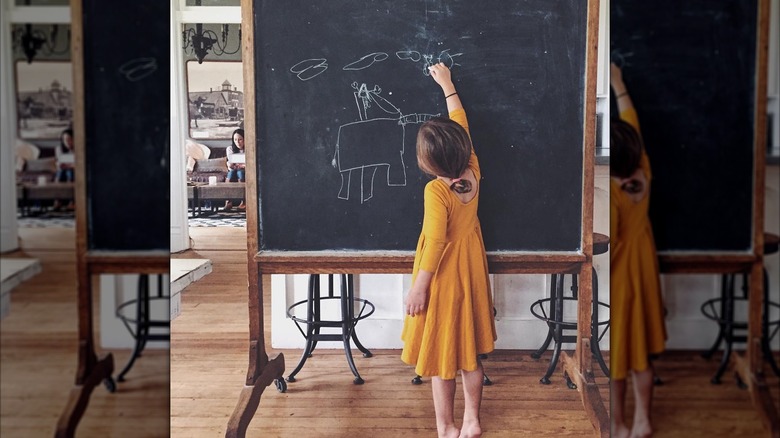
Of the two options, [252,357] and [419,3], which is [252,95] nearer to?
[419,3]

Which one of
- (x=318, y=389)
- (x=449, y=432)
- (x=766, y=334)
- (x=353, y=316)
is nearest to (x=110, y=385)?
(x=318, y=389)

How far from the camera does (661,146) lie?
143cm

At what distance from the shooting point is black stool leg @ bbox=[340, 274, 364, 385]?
1564 millimetres

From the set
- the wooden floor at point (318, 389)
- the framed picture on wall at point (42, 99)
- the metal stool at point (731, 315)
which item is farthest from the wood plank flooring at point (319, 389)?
the framed picture on wall at point (42, 99)

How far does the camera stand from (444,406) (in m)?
1.55

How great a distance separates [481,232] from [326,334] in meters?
0.51

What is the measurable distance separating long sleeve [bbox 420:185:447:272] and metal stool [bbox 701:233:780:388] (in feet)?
2.28

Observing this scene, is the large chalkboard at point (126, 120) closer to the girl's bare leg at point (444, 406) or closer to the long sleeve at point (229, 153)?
the long sleeve at point (229, 153)

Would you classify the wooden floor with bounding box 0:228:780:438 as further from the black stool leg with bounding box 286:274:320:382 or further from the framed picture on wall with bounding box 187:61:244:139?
the framed picture on wall with bounding box 187:61:244:139

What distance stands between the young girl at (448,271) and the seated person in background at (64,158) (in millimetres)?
932

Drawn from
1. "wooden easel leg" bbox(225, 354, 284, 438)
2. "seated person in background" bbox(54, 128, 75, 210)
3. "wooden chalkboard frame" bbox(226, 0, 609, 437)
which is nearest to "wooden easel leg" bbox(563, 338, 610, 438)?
"wooden chalkboard frame" bbox(226, 0, 609, 437)

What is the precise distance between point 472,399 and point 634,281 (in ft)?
1.77

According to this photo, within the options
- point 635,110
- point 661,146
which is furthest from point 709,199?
point 635,110

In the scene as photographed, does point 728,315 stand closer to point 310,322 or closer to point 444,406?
point 444,406
